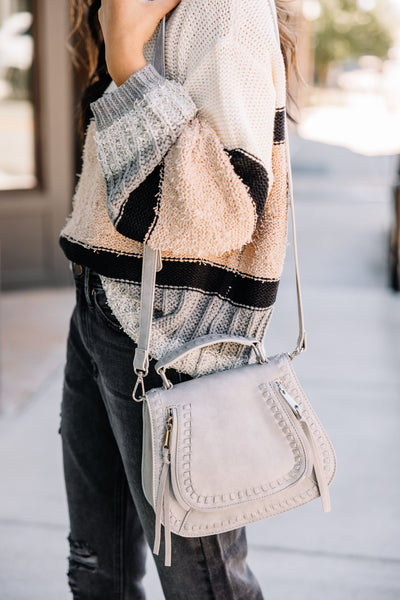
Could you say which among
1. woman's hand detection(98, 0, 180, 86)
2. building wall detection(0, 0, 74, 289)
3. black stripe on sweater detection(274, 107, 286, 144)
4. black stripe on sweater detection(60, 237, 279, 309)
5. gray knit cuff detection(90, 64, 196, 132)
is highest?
woman's hand detection(98, 0, 180, 86)

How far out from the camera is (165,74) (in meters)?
1.19

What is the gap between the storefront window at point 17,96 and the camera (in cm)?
530

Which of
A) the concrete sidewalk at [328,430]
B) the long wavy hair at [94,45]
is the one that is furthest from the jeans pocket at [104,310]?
the concrete sidewalk at [328,430]

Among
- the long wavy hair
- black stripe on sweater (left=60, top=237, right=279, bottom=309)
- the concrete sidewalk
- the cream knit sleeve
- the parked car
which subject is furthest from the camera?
the parked car

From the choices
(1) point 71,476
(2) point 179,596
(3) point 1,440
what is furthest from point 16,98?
(2) point 179,596

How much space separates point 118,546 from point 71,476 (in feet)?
0.62

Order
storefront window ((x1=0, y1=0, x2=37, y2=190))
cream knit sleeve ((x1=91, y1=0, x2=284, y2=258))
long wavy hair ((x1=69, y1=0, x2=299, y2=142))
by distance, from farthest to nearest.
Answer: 1. storefront window ((x1=0, y1=0, x2=37, y2=190))
2. long wavy hair ((x1=69, y1=0, x2=299, y2=142))
3. cream knit sleeve ((x1=91, y1=0, x2=284, y2=258))

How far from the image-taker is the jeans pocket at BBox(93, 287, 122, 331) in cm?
130

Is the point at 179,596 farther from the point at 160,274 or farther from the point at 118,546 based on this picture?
the point at 160,274

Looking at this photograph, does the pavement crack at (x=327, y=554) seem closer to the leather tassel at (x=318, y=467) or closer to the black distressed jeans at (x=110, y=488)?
the black distressed jeans at (x=110, y=488)

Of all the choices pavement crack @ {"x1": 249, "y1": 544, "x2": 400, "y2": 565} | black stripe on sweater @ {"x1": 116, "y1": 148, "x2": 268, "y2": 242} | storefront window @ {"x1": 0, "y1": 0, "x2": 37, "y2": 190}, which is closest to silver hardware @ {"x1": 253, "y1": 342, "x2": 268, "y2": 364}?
black stripe on sweater @ {"x1": 116, "y1": 148, "x2": 268, "y2": 242}

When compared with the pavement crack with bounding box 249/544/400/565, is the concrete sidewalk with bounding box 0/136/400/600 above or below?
below

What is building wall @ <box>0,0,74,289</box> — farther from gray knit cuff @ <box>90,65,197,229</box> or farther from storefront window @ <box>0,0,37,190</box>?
gray knit cuff @ <box>90,65,197,229</box>

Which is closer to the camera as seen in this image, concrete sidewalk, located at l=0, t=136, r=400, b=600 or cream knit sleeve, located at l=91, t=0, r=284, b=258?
cream knit sleeve, located at l=91, t=0, r=284, b=258
